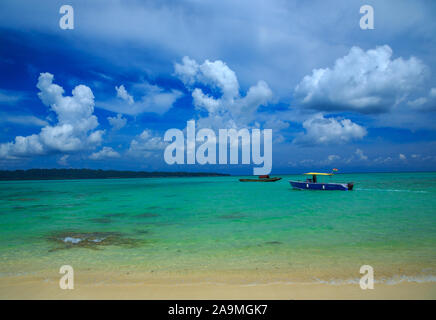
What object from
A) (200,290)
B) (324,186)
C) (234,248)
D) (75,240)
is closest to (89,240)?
(75,240)

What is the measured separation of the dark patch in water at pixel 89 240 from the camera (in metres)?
10.7

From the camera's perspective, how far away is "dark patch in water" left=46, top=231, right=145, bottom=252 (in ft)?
35.0

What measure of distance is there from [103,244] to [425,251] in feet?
40.8

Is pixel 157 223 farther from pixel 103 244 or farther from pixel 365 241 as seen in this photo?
pixel 365 241

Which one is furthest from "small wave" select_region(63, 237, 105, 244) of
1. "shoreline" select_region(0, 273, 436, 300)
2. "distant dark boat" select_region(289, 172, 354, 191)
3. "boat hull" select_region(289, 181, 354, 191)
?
"boat hull" select_region(289, 181, 354, 191)

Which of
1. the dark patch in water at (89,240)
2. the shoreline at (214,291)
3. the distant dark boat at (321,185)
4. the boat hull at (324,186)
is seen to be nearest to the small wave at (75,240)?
the dark patch in water at (89,240)

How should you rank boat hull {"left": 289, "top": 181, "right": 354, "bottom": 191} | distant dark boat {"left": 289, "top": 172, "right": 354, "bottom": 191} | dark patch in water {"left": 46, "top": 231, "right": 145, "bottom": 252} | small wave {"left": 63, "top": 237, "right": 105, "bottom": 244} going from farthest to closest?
boat hull {"left": 289, "top": 181, "right": 354, "bottom": 191} < distant dark boat {"left": 289, "top": 172, "right": 354, "bottom": 191} < small wave {"left": 63, "top": 237, "right": 105, "bottom": 244} < dark patch in water {"left": 46, "top": 231, "right": 145, "bottom": 252}

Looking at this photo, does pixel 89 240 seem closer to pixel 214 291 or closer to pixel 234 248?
pixel 234 248

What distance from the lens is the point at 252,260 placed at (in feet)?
27.9

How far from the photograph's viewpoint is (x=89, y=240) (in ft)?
38.3

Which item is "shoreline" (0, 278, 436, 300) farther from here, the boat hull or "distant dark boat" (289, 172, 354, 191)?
the boat hull

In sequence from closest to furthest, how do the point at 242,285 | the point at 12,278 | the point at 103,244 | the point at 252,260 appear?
the point at 242,285 → the point at 12,278 → the point at 252,260 → the point at 103,244

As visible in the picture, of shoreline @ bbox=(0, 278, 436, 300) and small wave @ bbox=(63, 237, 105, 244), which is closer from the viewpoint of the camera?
shoreline @ bbox=(0, 278, 436, 300)
